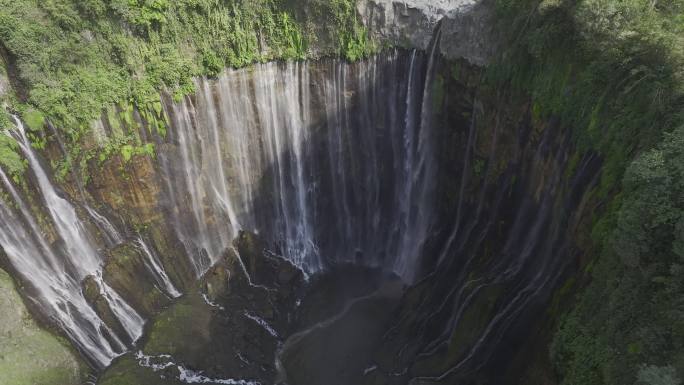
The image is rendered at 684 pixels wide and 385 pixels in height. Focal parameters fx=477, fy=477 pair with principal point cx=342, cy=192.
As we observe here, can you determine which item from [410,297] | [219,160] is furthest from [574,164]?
[219,160]

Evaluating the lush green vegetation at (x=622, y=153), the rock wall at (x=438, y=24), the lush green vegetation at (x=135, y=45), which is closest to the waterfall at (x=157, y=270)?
the lush green vegetation at (x=135, y=45)

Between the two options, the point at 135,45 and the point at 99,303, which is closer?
the point at 99,303

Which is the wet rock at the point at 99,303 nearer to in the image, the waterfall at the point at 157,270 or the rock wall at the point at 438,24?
the waterfall at the point at 157,270

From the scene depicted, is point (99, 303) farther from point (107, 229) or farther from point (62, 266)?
point (107, 229)

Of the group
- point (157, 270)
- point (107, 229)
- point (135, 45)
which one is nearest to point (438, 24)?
point (135, 45)

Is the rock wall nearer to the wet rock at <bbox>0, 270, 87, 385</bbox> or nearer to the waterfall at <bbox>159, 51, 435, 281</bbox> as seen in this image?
the waterfall at <bbox>159, 51, 435, 281</bbox>

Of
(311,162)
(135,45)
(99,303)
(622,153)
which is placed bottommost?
(99,303)

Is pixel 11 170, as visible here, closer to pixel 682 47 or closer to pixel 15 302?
pixel 15 302
